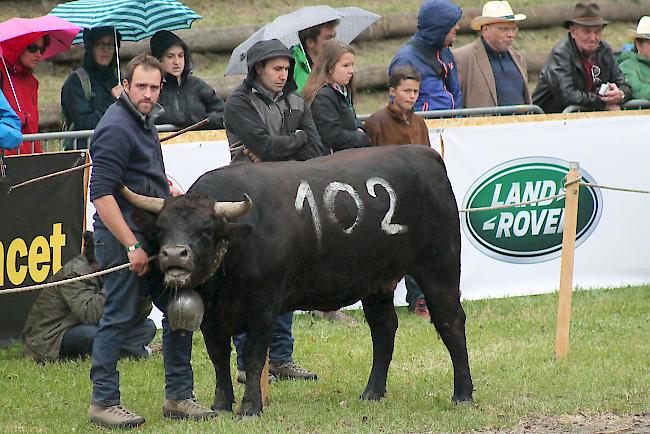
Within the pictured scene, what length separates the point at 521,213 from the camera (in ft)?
39.1

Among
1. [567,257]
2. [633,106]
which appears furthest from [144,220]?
[633,106]

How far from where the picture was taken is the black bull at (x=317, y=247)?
718 cm

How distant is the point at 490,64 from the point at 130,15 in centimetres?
349

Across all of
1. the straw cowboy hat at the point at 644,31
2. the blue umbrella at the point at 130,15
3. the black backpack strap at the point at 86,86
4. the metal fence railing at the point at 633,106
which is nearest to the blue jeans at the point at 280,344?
the black backpack strap at the point at 86,86

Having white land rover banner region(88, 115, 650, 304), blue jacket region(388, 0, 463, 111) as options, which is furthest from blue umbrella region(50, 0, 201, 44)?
white land rover banner region(88, 115, 650, 304)

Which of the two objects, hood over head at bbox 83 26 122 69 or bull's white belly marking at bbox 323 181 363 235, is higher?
hood over head at bbox 83 26 122 69

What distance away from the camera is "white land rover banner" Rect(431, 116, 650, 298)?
11.7m

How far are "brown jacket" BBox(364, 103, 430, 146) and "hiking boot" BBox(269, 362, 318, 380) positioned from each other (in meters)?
2.14

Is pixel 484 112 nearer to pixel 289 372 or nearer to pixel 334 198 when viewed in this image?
pixel 289 372

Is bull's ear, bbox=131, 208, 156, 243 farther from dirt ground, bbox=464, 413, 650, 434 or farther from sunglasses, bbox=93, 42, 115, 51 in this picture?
sunglasses, bbox=93, 42, 115, 51

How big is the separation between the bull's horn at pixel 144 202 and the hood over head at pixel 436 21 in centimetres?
498

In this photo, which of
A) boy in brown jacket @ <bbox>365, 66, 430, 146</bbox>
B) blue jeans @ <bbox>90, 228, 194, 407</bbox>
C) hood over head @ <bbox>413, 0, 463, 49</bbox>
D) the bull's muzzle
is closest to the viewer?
the bull's muzzle

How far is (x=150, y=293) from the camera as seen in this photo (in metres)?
7.60

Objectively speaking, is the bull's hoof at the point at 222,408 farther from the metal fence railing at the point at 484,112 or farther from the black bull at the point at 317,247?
the metal fence railing at the point at 484,112
